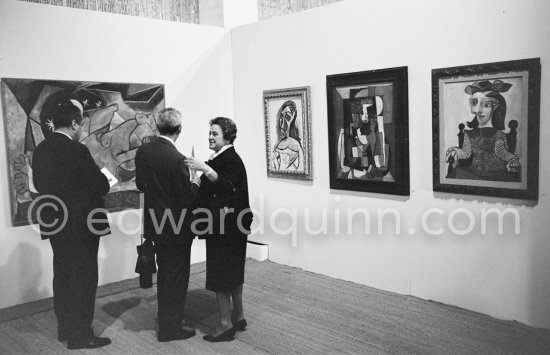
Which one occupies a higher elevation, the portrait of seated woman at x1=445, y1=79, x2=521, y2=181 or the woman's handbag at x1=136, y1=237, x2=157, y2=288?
the portrait of seated woman at x1=445, y1=79, x2=521, y2=181

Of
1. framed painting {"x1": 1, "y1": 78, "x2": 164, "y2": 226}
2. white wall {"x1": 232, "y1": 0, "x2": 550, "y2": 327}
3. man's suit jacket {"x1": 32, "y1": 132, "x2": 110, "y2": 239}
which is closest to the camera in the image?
man's suit jacket {"x1": 32, "y1": 132, "x2": 110, "y2": 239}

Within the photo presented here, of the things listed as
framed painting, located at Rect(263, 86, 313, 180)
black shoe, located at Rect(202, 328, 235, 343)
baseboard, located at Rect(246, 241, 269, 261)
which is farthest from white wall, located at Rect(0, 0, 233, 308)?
black shoe, located at Rect(202, 328, 235, 343)

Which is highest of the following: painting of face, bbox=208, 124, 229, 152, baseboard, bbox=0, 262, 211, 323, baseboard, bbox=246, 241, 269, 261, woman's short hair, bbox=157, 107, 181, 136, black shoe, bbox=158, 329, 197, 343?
woman's short hair, bbox=157, 107, 181, 136

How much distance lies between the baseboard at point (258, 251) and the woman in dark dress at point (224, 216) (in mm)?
2431

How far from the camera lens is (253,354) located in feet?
13.8

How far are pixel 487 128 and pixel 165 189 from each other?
266 cm

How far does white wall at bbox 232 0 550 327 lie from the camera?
14.6 feet

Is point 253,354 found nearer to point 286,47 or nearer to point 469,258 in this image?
point 469,258

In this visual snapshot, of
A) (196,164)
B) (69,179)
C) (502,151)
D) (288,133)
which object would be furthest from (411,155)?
(69,179)

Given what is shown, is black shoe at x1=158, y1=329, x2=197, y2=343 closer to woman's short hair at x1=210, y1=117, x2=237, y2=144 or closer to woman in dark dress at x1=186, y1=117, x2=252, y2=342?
woman in dark dress at x1=186, y1=117, x2=252, y2=342

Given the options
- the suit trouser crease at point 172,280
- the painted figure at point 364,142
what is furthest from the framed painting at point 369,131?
the suit trouser crease at point 172,280

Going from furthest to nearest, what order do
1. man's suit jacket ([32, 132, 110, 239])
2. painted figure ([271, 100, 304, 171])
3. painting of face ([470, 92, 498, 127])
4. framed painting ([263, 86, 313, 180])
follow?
painted figure ([271, 100, 304, 171]) < framed painting ([263, 86, 313, 180]) < painting of face ([470, 92, 498, 127]) < man's suit jacket ([32, 132, 110, 239])

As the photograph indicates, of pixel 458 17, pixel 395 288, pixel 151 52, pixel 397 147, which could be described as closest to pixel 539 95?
pixel 458 17

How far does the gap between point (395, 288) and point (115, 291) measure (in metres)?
2.86
